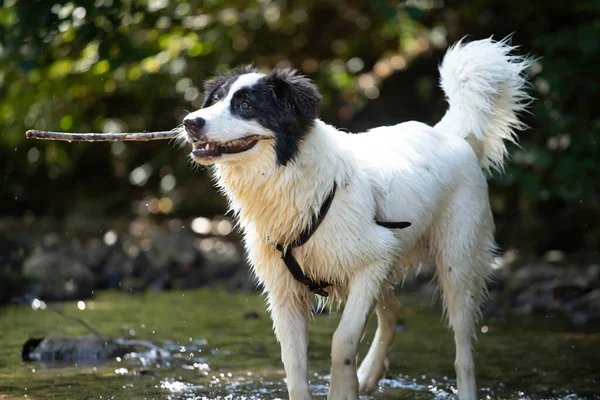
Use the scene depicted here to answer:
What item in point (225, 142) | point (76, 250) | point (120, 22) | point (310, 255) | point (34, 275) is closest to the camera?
point (225, 142)

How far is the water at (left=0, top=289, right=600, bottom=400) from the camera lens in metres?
5.32

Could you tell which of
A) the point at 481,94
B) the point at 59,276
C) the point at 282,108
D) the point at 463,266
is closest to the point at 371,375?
the point at 463,266

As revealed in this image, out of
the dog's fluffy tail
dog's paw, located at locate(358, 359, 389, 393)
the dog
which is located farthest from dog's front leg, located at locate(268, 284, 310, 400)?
the dog's fluffy tail

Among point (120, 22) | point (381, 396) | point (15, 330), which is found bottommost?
point (381, 396)

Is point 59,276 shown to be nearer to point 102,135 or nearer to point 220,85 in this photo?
point 102,135

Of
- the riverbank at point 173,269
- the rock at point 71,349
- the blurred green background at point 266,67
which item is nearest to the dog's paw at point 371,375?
the rock at point 71,349

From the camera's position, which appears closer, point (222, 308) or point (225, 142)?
point (225, 142)

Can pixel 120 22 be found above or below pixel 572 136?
above

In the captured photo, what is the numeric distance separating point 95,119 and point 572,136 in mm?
6239

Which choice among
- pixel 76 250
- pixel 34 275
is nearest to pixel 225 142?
pixel 34 275

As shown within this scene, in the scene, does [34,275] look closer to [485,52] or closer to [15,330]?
[15,330]

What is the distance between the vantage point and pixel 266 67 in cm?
1272

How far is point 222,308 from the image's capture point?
8.62 m

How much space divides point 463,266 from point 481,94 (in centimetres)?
120
